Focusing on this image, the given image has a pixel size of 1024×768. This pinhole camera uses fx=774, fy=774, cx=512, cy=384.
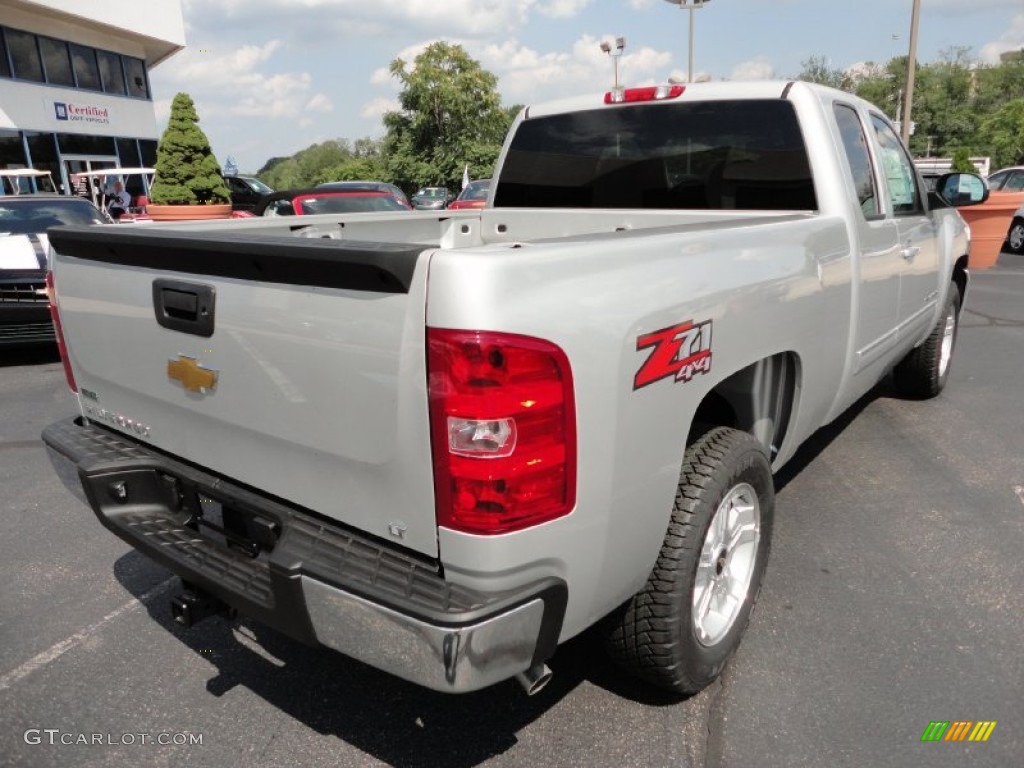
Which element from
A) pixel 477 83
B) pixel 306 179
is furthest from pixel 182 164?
pixel 306 179

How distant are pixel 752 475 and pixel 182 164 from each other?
1433cm

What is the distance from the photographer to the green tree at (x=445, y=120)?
1646 inches

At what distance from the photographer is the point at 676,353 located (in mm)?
2033

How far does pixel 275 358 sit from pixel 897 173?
371 cm

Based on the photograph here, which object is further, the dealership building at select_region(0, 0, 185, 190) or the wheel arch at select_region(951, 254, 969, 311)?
the dealership building at select_region(0, 0, 185, 190)

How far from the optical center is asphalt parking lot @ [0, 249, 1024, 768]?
7.68ft

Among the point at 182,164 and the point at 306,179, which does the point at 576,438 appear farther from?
the point at 306,179

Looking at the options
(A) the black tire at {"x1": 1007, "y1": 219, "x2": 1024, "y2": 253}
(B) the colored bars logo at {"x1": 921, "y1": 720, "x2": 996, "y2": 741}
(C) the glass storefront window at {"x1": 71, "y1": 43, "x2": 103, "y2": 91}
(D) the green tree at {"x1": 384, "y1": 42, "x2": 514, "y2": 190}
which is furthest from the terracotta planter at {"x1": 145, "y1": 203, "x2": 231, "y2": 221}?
(D) the green tree at {"x1": 384, "y1": 42, "x2": 514, "y2": 190}

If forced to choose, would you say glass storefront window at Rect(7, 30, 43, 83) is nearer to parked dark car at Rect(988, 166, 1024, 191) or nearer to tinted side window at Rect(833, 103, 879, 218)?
parked dark car at Rect(988, 166, 1024, 191)

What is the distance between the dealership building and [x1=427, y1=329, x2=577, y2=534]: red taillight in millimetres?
26269

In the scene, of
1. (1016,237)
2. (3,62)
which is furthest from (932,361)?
(3,62)

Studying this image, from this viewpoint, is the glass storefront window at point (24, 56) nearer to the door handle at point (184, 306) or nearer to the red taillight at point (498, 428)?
the door handle at point (184, 306)

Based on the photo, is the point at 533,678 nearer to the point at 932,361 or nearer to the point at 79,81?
the point at 932,361

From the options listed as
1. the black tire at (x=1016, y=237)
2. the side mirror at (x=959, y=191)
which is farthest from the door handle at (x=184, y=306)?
the black tire at (x=1016, y=237)
